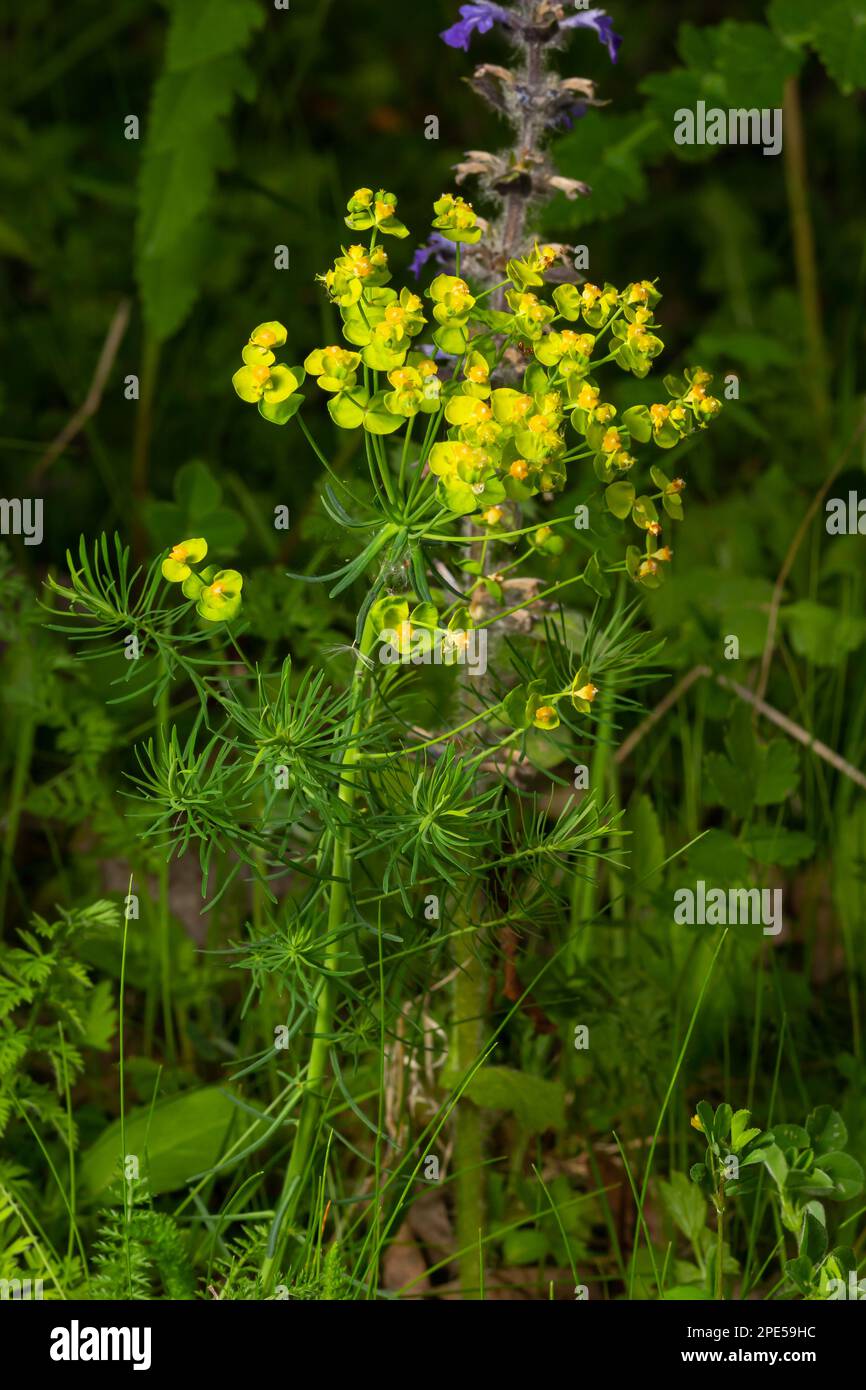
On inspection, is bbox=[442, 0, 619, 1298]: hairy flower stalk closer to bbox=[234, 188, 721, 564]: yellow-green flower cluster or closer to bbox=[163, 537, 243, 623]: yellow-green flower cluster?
bbox=[234, 188, 721, 564]: yellow-green flower cluster

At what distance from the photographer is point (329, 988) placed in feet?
6.21

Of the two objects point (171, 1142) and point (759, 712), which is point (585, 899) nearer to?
point (759, 712)

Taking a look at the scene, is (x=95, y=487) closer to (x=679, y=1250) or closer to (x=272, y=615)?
(x=272, y=615)

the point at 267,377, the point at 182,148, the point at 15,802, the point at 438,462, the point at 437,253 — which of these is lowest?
the point at 15,802

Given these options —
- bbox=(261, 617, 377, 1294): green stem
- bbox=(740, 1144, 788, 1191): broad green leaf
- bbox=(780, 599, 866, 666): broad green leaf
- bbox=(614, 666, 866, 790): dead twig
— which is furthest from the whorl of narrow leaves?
bbox=(740, 1144, 788, 1191): broad green leaf

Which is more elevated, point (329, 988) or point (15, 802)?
point (15, 802)

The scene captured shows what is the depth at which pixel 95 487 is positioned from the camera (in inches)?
149

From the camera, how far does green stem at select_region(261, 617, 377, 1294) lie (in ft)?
5.86

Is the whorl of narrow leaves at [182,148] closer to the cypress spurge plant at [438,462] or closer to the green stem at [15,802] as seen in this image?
the green stem at [15,802]

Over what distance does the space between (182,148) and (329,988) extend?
1949mm

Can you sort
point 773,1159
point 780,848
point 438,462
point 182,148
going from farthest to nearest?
1. point 182,148
2. point 780,848
3. point 773,1159
4. point 438,462

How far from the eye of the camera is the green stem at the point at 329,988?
1.79m

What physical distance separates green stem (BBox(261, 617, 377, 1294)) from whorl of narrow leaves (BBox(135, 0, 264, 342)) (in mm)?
1614

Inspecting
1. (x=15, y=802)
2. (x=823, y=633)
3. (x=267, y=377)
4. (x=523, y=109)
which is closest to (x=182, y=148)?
(x=523, y=109)
